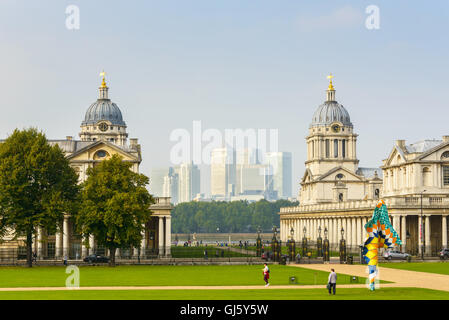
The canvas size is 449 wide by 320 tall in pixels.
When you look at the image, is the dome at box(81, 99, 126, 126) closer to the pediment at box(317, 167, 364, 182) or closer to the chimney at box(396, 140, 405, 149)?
the pediment at box(317, 167, 364, 182)

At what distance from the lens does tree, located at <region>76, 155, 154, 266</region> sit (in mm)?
88750

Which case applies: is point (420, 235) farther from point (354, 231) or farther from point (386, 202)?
point (354, 231)

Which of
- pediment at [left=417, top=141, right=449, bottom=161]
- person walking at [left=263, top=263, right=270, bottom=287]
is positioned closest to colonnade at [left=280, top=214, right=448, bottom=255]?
pediment at [left=417, top=141, right=449, bottom=161]

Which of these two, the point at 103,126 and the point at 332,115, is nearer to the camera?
the point at 103,126

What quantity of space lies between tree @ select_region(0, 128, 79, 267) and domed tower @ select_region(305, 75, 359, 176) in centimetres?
10038

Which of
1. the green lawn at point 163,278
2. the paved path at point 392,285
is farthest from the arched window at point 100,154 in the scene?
the paved path at point 392,285

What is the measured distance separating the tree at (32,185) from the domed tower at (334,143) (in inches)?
3952

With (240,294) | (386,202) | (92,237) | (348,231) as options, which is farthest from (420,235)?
(240,294)

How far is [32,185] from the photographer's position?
297 feet

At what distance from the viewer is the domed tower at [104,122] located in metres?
165

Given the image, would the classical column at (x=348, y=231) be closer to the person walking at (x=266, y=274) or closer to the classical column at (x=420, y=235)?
the classical column at (x=420, y=235)

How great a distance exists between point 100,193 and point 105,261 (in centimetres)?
1174

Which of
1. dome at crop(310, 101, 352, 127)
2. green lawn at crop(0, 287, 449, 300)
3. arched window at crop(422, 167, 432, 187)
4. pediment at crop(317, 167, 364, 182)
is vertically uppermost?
dome at crop(310, 101, 352, 127)

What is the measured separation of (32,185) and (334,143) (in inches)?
4197
